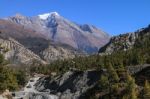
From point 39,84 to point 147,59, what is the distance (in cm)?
5705

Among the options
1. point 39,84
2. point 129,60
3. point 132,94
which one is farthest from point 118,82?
point 39,84

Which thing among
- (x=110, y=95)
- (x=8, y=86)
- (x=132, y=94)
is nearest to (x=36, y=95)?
(x=8, y=86)

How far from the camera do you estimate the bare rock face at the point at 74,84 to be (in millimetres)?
138625

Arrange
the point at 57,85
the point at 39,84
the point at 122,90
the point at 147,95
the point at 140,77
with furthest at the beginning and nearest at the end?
the point at 39,84 < the point at 57,85 < the point at 140,77 < the point at 122,90 < the point at 147,95

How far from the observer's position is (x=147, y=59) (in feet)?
564

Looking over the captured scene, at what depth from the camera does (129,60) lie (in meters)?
183

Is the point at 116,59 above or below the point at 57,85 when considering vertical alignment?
above

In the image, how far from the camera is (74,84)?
151125 millimetres

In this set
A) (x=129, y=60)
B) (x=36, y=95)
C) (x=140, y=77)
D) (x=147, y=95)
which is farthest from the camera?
(x=129, y=60)

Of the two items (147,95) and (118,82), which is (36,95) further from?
(147,95)

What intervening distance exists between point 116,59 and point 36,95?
6180 centimetres

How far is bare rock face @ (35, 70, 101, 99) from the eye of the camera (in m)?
139

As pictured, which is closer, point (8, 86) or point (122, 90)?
point (122, 90)

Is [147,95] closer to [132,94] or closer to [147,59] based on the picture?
[132,94]
